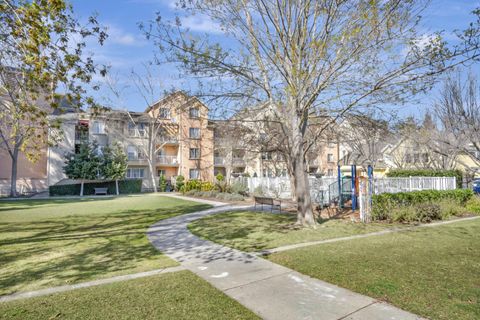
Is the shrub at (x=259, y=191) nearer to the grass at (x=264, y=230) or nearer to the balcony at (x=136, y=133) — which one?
the grass at (x=264, y=230)

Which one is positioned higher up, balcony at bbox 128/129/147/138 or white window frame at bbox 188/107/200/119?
balcony at bbox 128/129/147/138

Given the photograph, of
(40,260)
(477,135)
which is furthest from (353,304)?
(477,135)

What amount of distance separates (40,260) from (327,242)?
6910mm

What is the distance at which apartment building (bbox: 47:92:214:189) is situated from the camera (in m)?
32.5

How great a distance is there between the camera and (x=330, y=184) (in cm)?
1647

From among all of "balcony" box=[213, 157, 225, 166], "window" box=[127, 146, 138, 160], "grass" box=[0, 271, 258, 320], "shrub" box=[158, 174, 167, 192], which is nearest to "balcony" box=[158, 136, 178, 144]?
"window" box=[127, 146, 138, 160]

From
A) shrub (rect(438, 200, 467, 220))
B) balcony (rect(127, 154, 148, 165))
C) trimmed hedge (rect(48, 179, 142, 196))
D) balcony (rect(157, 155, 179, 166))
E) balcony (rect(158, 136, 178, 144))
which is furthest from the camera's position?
balcony (rect(157, 155, 179, 166))

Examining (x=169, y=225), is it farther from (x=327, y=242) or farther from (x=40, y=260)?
(x=327, y=242)

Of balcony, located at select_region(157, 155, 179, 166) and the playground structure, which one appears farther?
balcony, located at select_region(157, 155, 179, 166)

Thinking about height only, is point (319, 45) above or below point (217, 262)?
above

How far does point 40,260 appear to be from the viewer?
20.4 ft

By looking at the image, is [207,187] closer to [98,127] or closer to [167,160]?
[167,160]

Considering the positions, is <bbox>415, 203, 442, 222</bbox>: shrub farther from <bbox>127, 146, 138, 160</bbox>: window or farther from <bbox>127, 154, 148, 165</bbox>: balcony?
<bbox>127, 146, 138, 160</bbox>: window

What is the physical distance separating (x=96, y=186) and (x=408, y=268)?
32350mm
